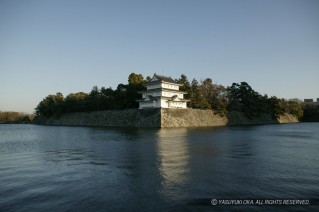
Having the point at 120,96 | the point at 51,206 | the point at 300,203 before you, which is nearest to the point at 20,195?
the point at 51,206

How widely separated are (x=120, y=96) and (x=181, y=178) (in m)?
52.5

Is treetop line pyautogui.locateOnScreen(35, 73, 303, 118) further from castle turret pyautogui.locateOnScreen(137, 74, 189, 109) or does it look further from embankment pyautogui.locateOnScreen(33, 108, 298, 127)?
embankment pyautogui.locateOnScreen(33, 108, 298, 127)

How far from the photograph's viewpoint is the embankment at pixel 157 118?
157 feet

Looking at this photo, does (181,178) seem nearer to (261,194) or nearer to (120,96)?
(261,194)

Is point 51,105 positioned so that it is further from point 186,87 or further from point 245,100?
point 245,100

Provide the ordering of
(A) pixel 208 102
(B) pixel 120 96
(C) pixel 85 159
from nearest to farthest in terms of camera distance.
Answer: (C) pixel 85 159
(B) pixel 120 96
(A) pixel 208 102

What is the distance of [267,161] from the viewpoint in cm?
1322

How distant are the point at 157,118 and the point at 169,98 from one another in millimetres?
7543

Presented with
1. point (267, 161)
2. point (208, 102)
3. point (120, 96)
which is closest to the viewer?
point (267, 161)

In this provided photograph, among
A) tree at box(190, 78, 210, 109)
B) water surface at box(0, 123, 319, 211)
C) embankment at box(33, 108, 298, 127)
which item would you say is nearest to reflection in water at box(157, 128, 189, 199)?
water surface at box(0, 123, 319, 211)

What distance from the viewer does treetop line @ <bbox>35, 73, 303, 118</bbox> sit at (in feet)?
178

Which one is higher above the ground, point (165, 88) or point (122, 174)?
point (165, 88)

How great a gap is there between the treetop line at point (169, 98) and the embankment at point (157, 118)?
7.21 feet

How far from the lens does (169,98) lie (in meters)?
52.2
